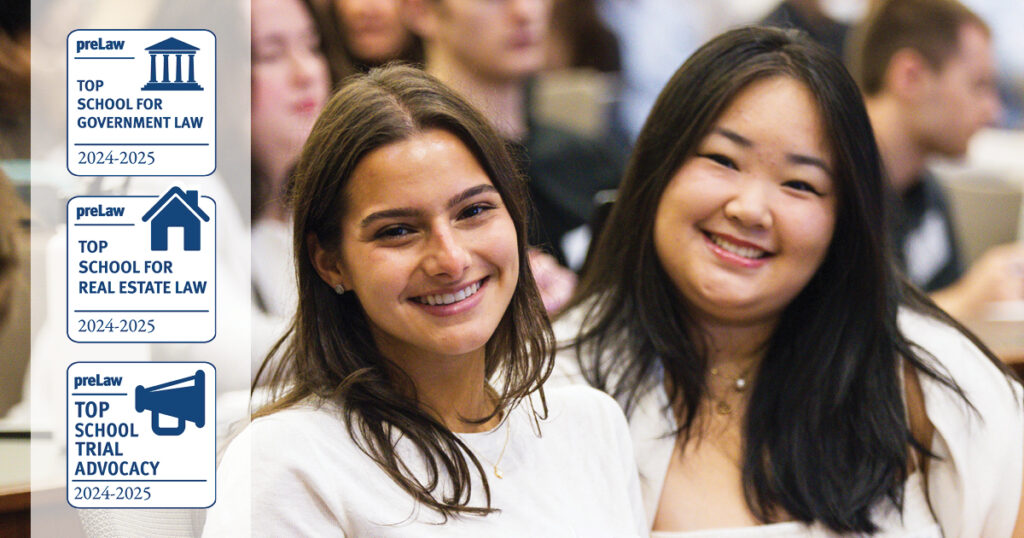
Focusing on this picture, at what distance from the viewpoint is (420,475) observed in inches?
42.5

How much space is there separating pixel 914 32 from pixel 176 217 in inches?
89.5

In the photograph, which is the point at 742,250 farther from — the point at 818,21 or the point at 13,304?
the point at 818,21

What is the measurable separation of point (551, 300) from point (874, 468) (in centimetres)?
70

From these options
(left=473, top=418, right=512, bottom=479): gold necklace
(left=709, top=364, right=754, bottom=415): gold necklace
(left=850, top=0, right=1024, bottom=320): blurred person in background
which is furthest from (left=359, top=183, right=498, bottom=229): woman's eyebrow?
(left=850, top=0, right=1024, bottom=320): blurred person in background

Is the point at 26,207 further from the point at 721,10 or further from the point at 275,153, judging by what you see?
the point at 721,10

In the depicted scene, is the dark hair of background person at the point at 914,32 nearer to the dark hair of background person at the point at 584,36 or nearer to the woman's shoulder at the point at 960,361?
the dark hair of background person at the point at 584,36

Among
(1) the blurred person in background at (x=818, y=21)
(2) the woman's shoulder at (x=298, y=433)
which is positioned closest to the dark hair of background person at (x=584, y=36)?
(1) the blurred person in background at (x=818, y=21)

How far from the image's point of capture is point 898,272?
158 cm

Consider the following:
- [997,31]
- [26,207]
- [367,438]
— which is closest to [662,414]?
[367,438]

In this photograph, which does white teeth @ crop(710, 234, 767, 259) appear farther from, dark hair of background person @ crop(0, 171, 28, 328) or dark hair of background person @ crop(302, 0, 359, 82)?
dark hair of background person @ crop(302, 0, 359, 82)

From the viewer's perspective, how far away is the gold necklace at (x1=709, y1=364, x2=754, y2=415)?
1.50 meters

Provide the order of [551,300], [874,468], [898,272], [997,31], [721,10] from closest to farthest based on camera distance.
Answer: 1. [874,468]
2. [898,272]
3. [551,300]
4. [721,10]
5. [997,31]

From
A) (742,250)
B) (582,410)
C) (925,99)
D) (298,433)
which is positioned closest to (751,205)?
(742,250)

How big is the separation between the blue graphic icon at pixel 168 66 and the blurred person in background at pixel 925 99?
Result: 6.94ft
